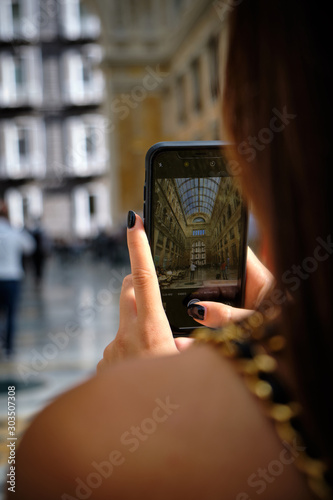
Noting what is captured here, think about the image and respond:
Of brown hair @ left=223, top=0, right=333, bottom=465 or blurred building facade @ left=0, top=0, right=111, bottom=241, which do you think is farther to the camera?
blurred building facade @ left=0, top=0, right=111, bottom=241

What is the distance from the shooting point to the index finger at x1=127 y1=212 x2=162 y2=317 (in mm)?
758

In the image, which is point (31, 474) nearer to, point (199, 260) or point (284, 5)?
point (199, 260)

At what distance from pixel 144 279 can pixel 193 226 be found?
123 millimetres

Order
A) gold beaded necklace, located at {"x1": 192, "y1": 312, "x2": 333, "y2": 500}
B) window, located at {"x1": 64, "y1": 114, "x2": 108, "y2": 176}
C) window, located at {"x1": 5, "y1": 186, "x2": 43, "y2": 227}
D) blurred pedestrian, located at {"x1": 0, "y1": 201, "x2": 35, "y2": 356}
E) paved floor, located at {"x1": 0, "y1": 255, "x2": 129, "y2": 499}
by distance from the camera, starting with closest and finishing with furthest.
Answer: gold beaded necklace, located at {"x1": 192, "y1": 312, "x2": 333, "y2": 500}, paved floor, located at {"x1": 0, "y1": 255, "x2": 129, "y2": 499}, blurred pedestrian, located at {"x1": 0, "y1": 201, "x2": 35, "y2": 356}, window, located at {"x1": 64, "y1": 114, "x2": 108, "y2": 176}, window, located at {"x1": 5, "y1": 186, "x2": 43, "y2": 227}

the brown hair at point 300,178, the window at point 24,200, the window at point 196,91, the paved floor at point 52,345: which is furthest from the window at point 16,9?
the brown hair at point 300,178

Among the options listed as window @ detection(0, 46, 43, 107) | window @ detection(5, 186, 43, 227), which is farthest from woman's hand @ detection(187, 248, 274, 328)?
window @ detection(0, 46, 43, 107)

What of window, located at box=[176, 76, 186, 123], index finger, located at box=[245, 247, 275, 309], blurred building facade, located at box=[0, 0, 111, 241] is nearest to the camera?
index finger, located at box=[245, 247, 275, 309]

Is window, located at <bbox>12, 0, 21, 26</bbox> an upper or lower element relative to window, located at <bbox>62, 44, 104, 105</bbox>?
upper

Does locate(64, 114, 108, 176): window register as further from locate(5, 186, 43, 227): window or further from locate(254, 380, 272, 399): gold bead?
locate(254, 380, 272, 399): gold bead

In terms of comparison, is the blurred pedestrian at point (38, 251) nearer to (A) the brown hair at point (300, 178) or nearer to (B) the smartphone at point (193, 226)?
(B) the smartphone at point (193, 226)

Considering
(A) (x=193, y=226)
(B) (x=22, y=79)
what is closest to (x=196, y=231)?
(A) (x=193, y=226)

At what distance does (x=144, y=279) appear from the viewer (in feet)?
2.49

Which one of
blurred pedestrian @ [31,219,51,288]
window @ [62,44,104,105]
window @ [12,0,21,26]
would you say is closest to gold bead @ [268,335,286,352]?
blurred pedestrian @ [31,219,51,288]

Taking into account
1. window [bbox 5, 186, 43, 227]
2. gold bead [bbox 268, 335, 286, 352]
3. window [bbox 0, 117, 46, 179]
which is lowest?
window [bbox 5, 186, 43, 227]
